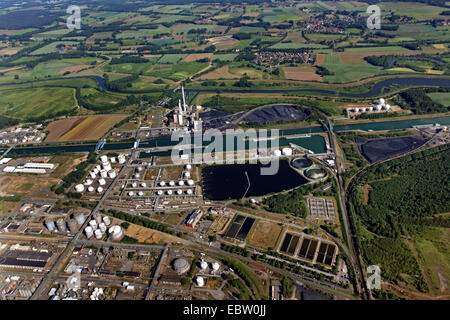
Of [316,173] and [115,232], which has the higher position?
[316,173]

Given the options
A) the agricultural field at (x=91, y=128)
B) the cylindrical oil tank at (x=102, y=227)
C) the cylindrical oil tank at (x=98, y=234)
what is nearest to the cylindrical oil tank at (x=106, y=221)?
the cylindrical oil tank at (x=102, y=227)

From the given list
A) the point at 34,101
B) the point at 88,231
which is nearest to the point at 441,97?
the point at 88,231

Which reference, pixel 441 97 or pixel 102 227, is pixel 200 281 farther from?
pixel 441 97

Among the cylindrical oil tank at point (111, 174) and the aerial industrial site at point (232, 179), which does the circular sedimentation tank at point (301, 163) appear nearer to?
the aerial industrial site at point (232, 179)

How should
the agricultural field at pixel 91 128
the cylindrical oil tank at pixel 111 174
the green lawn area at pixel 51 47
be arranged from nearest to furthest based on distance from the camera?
the cylindrical oil tank at pixel 111 174 < the agricultural field at pixel 91 128 < the green lawn area at pixel 51 47

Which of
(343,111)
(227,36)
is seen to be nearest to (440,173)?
(343,111)
